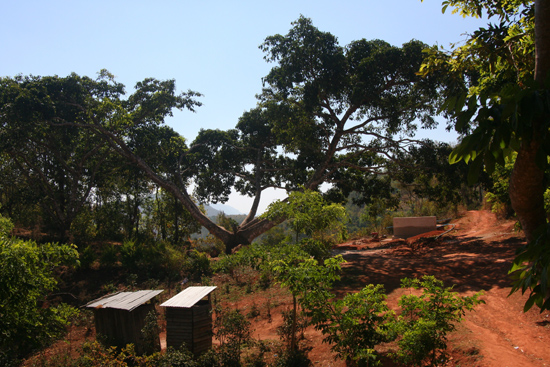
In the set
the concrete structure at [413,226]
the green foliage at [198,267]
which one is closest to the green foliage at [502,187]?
the concrete structure at [413,226]

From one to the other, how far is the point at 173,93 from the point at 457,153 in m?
17.4

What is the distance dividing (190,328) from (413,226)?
1411 cm

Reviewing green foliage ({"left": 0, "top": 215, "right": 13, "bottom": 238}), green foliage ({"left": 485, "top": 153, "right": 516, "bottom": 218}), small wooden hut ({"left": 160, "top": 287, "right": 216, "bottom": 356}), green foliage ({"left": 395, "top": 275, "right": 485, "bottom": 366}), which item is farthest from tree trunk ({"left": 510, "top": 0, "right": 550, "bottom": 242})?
green foliage ({"left": 0, "top": 215, "right": 13, "bottom": 238})

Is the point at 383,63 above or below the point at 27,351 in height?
above

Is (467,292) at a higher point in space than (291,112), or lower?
lower

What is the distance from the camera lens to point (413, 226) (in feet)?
58.5

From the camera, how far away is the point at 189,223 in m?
21.1

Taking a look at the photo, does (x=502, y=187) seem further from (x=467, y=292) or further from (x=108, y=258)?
(x=108, y=258)

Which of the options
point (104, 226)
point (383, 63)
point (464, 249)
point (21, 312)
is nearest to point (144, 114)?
point (104, 226)

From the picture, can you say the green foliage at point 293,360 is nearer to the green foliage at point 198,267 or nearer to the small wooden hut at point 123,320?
the small wooden hut at point 123,320

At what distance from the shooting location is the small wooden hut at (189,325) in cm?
641

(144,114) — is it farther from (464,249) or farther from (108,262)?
(464,249)

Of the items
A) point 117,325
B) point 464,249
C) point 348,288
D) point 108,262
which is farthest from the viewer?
point 108,262

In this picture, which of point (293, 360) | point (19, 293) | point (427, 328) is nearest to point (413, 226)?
point (293, 360)
